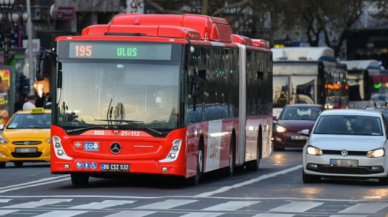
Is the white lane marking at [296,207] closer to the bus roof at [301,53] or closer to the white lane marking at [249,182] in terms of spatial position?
the white lane marking at [249,182]

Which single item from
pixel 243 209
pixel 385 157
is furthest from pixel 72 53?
pixel 385 157

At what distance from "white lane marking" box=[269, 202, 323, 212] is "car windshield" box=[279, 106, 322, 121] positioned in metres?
19.5

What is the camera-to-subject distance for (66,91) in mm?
16984

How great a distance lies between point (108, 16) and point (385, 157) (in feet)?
142

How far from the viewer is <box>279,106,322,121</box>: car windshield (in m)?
34.4

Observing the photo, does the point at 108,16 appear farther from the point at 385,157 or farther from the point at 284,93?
the point at 385,157

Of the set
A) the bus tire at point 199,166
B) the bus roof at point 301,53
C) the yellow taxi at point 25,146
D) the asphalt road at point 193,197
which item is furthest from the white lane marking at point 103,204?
the bus roof at point 301,53

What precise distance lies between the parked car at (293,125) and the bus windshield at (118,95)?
15.7 metres

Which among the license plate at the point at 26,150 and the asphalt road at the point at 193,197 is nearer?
the asphalt road at the point at 193,197

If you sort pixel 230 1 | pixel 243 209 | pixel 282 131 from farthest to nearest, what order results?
1. pixel 230 1
2. pixel 282 131
3. pixel 243 209

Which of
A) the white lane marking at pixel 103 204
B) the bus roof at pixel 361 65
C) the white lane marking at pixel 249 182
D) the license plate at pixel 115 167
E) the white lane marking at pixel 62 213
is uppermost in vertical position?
the bus roof at pixel 361 65

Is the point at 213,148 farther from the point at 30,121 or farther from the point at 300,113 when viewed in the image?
the point at 300,113

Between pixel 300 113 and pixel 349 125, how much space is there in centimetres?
1465

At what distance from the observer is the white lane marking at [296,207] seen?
13836 millimetres
